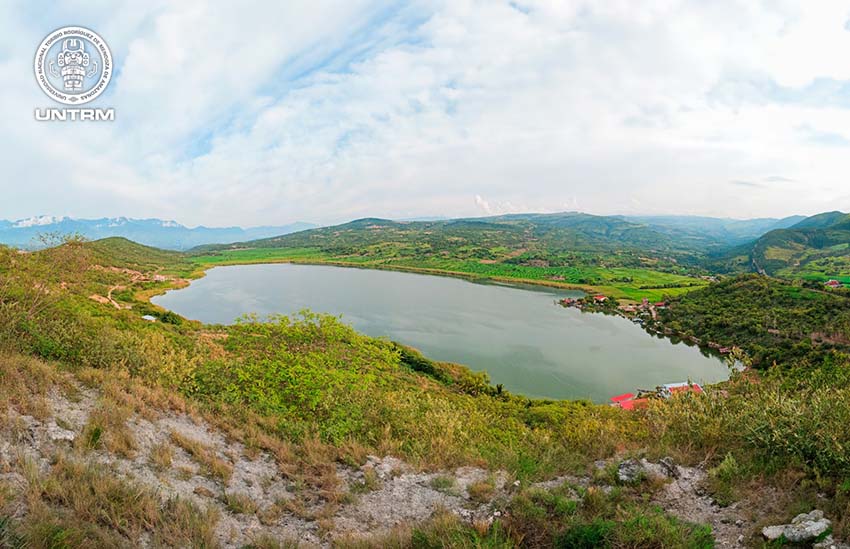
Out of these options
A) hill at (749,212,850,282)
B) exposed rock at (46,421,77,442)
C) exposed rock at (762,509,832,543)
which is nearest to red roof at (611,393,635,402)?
exposed rock at (762,509,832,543)

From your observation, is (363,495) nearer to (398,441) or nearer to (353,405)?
(398,441)

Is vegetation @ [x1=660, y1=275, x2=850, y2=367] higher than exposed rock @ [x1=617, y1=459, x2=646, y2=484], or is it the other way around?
exposed rock @ [x1=617, y1=459, x2=646, y2=484]

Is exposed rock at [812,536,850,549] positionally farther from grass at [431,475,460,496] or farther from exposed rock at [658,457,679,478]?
grass at [431,475,460,496]

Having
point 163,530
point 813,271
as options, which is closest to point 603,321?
point 163,530

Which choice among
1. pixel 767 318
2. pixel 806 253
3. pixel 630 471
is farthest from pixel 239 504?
pixel 806 253

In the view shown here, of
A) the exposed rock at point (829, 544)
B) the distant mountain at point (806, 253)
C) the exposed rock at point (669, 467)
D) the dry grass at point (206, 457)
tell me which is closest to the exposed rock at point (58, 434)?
the dry grass at point (206, 457)

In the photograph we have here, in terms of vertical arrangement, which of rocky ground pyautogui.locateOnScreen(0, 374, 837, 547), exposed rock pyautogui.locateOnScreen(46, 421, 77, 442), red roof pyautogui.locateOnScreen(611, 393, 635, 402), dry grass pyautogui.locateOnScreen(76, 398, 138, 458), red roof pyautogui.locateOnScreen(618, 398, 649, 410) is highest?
exposed rock pyautogui.locateOnScreen(46, 421, 77, 442)
